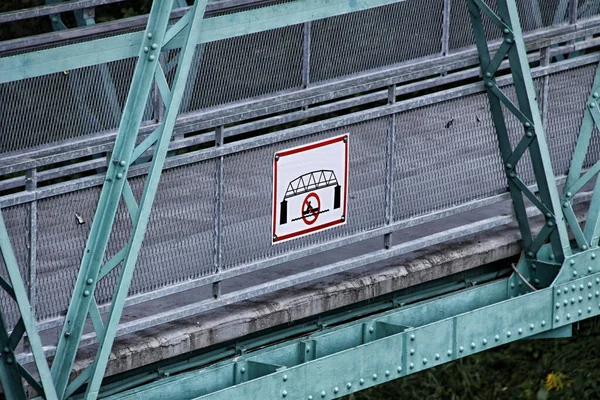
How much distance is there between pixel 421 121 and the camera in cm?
978

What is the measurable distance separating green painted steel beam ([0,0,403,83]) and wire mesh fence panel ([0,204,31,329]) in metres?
0.76

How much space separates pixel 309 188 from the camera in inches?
360

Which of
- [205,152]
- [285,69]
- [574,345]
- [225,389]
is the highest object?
[574,345]

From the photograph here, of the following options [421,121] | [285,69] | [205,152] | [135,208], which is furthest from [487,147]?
[135,208]

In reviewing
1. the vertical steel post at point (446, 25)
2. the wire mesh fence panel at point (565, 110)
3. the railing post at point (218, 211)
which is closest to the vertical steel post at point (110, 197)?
the railing post at point (218, 211)

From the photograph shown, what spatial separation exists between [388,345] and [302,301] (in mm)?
603

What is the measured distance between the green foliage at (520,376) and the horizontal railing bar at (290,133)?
27.6 ft

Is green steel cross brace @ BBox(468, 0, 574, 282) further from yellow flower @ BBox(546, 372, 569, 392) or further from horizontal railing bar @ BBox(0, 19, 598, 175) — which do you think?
yellow flower @ BBox(546, 372, 569, 392)

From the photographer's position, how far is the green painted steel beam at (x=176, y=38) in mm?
7457

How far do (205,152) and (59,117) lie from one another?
0.91 m

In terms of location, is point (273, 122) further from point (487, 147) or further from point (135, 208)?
point (487, 147)

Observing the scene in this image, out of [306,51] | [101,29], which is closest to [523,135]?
[306,51]

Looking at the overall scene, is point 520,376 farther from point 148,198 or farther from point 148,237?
point 148,198

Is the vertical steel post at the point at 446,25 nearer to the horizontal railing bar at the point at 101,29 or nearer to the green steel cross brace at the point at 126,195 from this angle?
the horizontal railing bar at the point at 101,29
